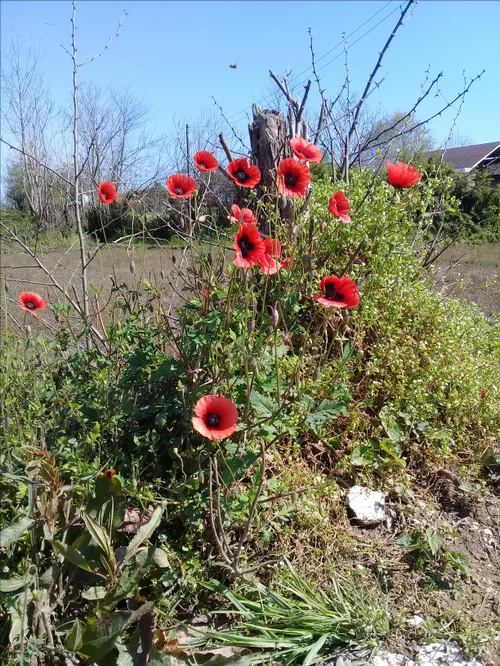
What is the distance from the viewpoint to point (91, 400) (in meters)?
2.01

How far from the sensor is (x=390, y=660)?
1.59m

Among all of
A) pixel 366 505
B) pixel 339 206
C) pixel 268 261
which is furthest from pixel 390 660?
pixel 339 206

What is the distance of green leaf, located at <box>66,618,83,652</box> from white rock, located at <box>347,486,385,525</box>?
1.10m

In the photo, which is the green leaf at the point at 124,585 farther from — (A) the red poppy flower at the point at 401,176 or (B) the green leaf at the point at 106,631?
(A) the red poppy flower at the point at 401,176

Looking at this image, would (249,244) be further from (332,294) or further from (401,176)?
(401,176)

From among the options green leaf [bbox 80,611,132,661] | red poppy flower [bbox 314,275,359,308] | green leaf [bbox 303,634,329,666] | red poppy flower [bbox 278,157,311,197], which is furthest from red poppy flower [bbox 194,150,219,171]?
green leaf [bbox 303,634,329,666]

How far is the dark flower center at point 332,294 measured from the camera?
1.83 meters

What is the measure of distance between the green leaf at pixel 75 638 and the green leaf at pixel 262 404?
779mm

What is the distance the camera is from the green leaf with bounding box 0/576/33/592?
1.32 m

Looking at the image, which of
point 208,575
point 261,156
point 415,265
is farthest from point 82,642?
point 261,156

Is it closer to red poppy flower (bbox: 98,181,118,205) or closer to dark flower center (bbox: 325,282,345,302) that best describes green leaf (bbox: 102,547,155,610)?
dark flower center (bbox: 325,282,345,302)

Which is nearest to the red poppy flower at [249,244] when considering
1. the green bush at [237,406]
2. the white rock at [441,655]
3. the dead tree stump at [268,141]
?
the green bush at [237,406]

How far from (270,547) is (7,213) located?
22893 mm

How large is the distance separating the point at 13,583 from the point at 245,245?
3.61ft
